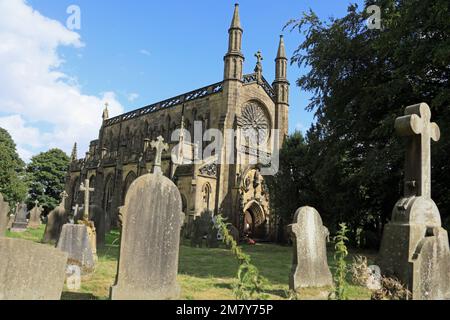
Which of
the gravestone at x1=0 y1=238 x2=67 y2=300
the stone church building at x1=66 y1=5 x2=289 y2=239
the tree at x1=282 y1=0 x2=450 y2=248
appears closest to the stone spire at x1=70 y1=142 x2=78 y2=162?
the stone church building at x1=66 y1=5 x2=289 y2=239

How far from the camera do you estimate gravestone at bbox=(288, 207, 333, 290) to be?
6.77m

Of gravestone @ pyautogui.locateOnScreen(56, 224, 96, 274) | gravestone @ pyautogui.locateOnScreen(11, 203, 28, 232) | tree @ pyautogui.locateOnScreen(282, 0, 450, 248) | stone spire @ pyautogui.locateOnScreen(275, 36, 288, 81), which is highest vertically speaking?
stone spire @ pyautogui.locateOnScreen(275, 36, 288, 81)

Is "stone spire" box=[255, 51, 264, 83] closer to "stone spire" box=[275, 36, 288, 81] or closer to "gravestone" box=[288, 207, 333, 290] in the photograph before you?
"stone spire" box=[275, 36, 288, 81]

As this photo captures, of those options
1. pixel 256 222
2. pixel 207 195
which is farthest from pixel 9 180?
pixel 256 222

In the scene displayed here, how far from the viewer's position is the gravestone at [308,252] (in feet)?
22.2

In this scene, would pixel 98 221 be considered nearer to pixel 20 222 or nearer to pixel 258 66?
pixel 20 222

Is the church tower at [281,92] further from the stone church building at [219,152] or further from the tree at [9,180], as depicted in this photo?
the tree at [9,180]

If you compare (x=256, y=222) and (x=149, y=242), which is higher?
(x=149, y=242)

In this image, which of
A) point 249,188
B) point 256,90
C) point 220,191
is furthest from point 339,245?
point 256,90

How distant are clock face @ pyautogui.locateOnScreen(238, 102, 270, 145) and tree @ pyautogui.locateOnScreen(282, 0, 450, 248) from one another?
13.4 meters

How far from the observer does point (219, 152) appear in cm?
2650

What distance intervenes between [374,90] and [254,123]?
19.0 meters

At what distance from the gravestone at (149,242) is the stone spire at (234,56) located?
924 inches
